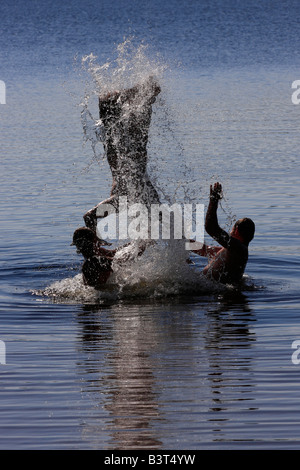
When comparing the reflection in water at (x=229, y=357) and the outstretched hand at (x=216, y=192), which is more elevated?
the outstretched hand at (x=216, y=192)

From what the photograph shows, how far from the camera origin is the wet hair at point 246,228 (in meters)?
11.1

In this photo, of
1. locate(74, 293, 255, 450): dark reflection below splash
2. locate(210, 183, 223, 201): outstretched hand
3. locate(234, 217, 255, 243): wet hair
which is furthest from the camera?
locate(234, 217, 255, 243): wet hair

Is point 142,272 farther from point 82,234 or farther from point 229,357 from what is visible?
point 229,357

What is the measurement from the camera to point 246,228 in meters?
11.1

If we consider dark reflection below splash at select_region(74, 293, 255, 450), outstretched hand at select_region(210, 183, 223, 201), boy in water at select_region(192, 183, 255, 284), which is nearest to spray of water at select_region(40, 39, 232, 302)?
boy in water at select_region(192, 183, 255, 284)

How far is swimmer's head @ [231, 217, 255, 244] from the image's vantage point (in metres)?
11.1

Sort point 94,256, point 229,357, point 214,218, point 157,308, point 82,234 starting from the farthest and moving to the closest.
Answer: point 94,256 → point 82,234 → point 214,218 → point 157,308 → point 229,357

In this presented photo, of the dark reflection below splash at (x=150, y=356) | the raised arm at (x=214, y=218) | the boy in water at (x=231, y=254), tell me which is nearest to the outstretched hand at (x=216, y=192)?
the raised arm at (x=214, y=218)

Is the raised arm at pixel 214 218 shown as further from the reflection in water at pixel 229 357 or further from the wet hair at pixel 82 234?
the wet hair at pixel 82 234

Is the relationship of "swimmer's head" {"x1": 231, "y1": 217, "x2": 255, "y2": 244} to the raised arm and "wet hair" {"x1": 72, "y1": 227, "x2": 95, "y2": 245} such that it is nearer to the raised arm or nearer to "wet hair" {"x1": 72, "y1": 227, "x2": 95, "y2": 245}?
the raised arm

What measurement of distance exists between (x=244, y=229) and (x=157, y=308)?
1531 millimetres

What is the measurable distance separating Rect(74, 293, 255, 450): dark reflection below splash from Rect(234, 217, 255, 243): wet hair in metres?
0.72

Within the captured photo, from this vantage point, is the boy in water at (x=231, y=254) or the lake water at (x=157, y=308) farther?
the boy in water at (x=231, y=254)

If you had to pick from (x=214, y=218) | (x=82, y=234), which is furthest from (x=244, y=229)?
(x=82, y=234)
